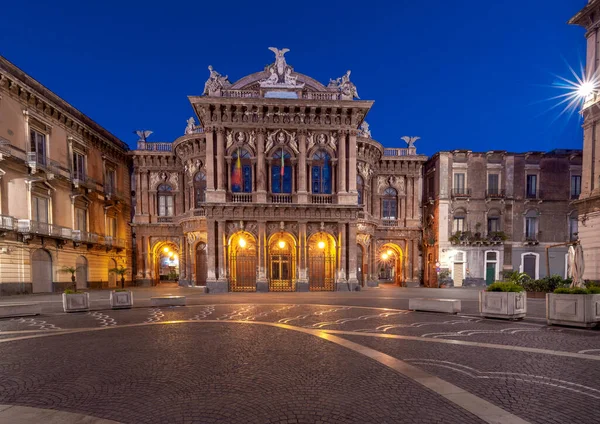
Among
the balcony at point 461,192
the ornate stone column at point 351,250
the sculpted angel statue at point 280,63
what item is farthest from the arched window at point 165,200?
the balcony at point 461,192

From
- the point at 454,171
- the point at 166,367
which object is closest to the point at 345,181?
the point at 454,171

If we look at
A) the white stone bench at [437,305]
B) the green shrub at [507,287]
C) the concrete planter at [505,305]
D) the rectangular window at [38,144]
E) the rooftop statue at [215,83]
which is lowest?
the white stone bench at [437,305]

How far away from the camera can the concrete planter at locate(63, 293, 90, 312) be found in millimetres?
12664

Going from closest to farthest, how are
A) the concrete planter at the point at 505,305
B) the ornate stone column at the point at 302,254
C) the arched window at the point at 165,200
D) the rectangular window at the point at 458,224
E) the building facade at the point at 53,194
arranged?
the concrete planter at the point at 505,305 → the building facade at the point at 53,194 → the ornate stone column at the point at 302,254 → the rectangular window at the point at 458,224 → the arched window at the point at 165,200

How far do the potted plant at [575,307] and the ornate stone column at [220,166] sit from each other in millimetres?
19040

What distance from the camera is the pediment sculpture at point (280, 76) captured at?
23.4 meters

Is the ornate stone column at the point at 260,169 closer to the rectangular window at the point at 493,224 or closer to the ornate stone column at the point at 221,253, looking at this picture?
the ornate stone column at the point at 221,253

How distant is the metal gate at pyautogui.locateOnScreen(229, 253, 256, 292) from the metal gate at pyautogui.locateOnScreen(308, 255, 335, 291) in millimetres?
4550

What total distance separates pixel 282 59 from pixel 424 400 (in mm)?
24599

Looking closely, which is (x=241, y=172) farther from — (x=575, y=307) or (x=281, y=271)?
(x=575, y=307)

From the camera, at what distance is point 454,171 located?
29.0 metres

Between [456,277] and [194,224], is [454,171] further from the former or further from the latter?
[194,224]

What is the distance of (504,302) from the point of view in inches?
416

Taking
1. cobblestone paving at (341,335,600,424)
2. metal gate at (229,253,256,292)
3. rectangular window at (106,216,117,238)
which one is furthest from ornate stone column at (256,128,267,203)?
rectangular window at (106,216,117,238)
